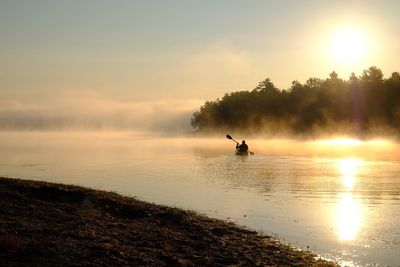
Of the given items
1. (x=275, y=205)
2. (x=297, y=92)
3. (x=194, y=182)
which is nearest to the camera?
(x=275, y=205)

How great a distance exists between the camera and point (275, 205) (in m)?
28.0

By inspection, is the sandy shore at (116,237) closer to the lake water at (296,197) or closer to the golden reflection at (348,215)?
the lake water at (296,197)

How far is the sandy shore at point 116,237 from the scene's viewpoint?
14.9m

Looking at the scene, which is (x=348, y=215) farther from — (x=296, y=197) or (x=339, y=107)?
(x=339, y=107)

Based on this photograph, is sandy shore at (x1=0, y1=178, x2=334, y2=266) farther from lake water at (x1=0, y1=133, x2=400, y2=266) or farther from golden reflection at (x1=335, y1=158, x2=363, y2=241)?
golden reflection at (x1=335, y1=158, x2=363, y2=241)

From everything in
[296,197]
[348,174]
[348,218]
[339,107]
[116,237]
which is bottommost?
[348,218]

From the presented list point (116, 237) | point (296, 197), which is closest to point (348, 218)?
point (296, 197)

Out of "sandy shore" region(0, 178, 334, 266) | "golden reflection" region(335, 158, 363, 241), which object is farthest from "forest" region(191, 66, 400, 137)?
"sandy shore" region(0, 178, 334, 266)

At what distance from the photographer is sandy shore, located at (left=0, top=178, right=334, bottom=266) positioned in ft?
49.0

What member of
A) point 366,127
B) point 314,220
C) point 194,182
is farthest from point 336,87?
point 314,220

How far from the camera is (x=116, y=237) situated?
58.1 feet

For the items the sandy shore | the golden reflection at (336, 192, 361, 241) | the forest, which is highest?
the forest

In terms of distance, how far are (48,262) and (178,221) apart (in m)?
8.25

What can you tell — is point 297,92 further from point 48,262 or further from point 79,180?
point 48,262
